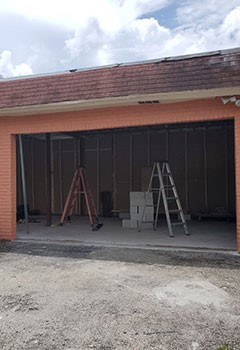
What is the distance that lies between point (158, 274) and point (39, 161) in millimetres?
9125

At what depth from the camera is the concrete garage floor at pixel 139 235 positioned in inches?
256

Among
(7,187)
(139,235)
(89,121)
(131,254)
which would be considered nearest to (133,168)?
(139,235)

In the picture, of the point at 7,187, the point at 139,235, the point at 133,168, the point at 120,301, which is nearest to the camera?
the point at 120,301

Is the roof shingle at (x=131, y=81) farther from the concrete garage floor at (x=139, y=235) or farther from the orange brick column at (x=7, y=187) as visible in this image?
the concrete garage floor at (x=139, y=235)

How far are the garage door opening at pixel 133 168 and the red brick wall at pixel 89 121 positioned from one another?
1803mm

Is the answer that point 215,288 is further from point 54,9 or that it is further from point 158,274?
point 54,9

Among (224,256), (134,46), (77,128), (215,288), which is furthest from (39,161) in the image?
(215,288)

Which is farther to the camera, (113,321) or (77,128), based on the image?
(77,128)

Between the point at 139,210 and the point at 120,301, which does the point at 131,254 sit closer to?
the point at 120,301

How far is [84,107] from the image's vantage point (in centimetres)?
638

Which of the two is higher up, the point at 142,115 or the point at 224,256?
the point at 142,115

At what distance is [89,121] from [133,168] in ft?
16.8

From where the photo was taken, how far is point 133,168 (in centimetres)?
1147

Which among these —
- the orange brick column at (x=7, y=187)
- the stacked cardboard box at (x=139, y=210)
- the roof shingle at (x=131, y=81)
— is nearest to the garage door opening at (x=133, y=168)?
the stacked cardboard box at (x=139, y=210)
